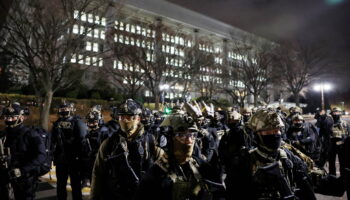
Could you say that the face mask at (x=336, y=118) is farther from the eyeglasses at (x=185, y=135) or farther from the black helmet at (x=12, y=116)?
the black helmet at (x=12, y=116)

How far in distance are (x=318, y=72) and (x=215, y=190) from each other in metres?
29.7

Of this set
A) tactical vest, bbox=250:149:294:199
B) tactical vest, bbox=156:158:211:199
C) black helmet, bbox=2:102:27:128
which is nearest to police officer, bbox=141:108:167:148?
black helmet, bbox=2:102:27:128

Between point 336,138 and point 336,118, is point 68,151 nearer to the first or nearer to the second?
point 336,138

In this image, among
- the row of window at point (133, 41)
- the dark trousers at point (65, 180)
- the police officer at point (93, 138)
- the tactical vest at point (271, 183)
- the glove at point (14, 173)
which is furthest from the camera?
the row of window at point (133, 41)

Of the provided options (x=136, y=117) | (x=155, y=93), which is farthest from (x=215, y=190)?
(x=155, y=93)

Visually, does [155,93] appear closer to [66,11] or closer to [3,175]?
[66,11]

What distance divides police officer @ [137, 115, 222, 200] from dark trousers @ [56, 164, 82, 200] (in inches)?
135

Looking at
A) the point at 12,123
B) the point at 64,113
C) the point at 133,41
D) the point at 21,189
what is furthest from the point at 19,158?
the point at 133,41

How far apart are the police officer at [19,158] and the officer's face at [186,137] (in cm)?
292

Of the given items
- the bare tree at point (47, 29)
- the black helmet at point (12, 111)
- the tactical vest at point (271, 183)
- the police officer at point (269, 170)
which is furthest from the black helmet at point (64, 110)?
the bare tree at point (47, 29)

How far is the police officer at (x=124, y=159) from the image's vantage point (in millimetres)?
2889

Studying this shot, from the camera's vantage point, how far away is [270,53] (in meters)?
25.1

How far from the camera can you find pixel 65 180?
4852 millimetres

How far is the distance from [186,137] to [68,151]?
12.3 ft
